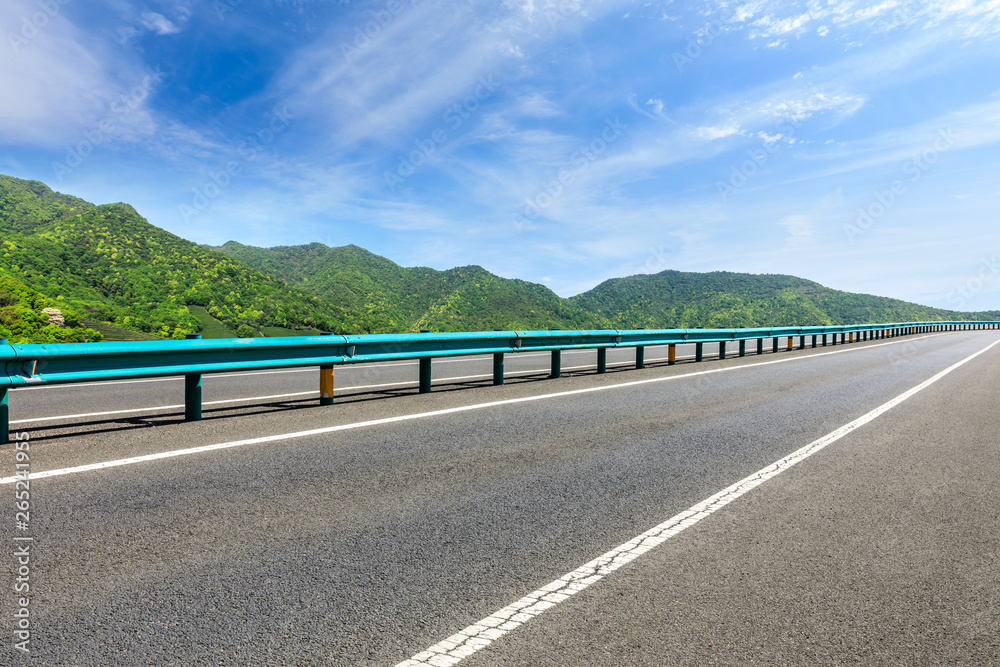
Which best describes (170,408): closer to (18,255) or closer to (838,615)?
(838,615)

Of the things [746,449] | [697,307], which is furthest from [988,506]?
[697,307]

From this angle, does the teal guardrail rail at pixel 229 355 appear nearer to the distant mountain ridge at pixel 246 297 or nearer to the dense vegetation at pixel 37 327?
the dense vegetation at pixel 37 327

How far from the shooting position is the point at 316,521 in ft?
12.8

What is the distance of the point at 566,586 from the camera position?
302cm

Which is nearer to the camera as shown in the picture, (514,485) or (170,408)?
(514,485)

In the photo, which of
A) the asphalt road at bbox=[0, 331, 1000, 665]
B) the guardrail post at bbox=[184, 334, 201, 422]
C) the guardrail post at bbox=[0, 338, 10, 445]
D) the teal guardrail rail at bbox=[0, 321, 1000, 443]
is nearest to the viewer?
the asphalt road at bbox=[0, 331, 1000, 665]

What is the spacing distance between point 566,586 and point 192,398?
5.66 m

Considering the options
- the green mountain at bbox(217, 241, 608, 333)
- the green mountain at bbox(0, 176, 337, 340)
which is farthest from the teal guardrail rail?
the green mountain at bbox(217, 241, 608, 333)

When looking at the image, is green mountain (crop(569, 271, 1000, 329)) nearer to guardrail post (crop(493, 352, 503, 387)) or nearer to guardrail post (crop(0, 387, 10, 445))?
guardrail post (crop(493, 352, 503, 387))

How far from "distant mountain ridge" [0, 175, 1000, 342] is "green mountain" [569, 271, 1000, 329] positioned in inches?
24.8

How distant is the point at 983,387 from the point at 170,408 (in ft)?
47.9

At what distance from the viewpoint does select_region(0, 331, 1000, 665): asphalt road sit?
253cm

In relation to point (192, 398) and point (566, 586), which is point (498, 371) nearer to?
point (192, 398)

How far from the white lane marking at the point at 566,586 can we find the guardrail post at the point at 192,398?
549cm
